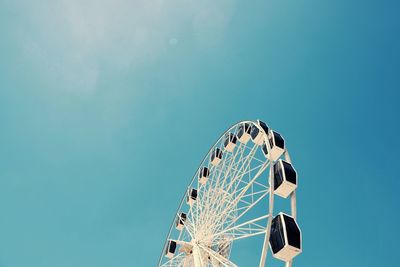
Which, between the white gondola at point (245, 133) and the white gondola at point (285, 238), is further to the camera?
the white gondola at point (245, 133)

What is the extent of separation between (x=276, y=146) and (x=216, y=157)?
21.7ft

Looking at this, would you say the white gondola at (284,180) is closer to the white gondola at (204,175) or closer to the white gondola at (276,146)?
the white gondola at (276,146)

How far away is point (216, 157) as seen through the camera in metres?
18.2

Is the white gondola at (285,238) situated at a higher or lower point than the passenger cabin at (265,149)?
lower

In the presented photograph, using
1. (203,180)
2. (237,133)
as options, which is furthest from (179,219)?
(237,133)

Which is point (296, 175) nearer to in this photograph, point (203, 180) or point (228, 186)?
point (228, 186)

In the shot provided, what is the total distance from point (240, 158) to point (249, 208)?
343 centimetres

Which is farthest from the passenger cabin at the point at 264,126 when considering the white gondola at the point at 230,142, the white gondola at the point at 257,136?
the white gondola at the point at 230,142

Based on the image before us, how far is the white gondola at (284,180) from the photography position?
33.6 feet

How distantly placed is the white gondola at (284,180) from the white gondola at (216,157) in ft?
24.2

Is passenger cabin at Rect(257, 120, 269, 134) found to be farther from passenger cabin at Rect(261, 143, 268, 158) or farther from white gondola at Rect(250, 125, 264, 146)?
passenger cabin at Rect(261, 143, 268, 158)

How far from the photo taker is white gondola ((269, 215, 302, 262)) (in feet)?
28.8

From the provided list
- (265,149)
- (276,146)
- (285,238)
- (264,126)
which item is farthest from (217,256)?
(264,126)

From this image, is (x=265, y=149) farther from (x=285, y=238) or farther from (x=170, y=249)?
(x=170, y=249)
